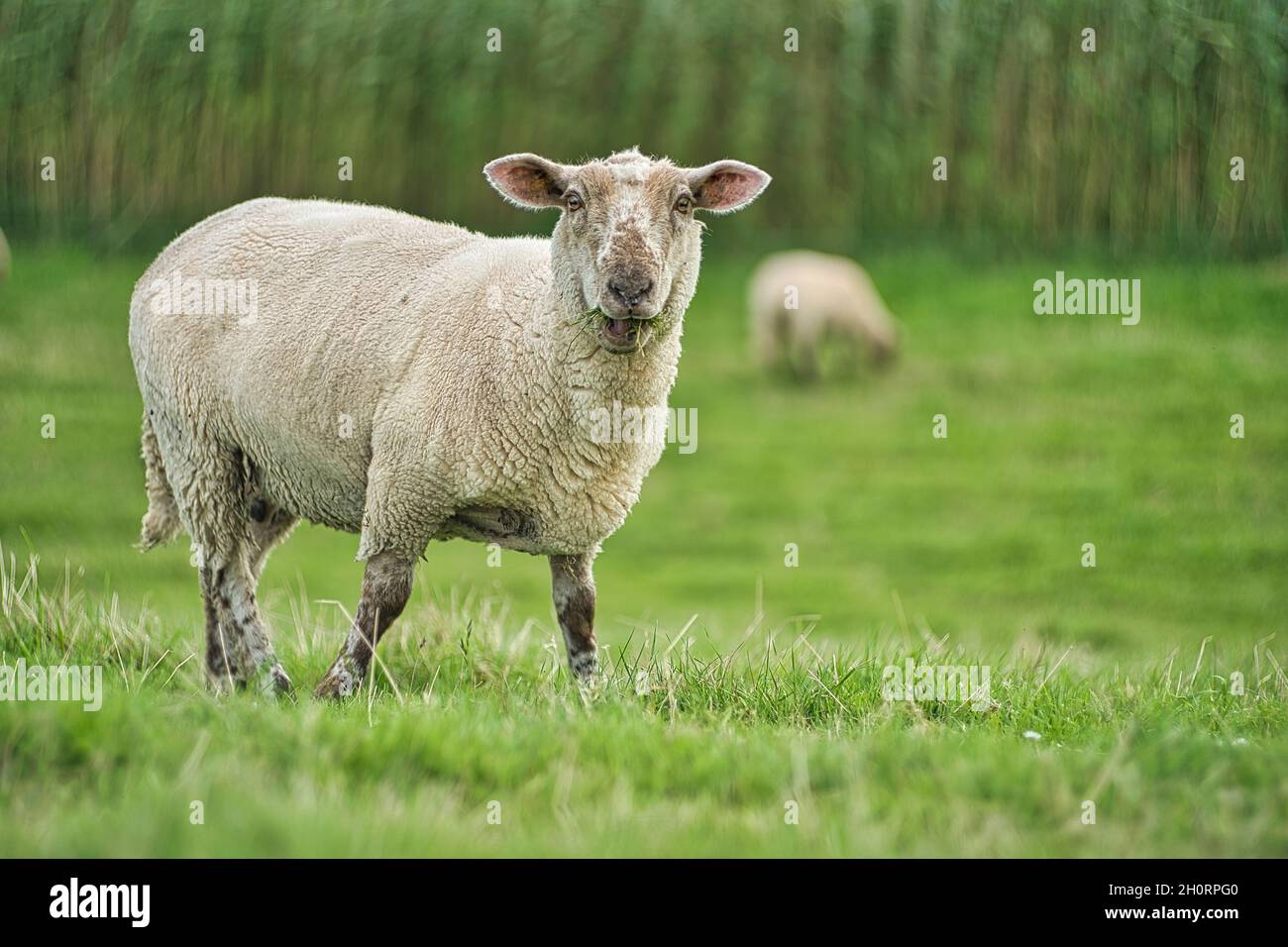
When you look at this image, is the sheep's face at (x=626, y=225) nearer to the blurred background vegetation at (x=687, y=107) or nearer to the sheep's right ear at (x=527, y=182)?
the sheep's right ear at (x=527, y=182)

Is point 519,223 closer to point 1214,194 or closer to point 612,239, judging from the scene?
point 1214,194

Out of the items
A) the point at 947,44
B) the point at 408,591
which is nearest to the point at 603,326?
the point at 408,591

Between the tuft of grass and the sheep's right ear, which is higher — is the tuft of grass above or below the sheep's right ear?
below

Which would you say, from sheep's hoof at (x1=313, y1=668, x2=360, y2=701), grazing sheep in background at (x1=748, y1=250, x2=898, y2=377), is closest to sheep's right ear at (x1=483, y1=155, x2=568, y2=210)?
sheep's hoof at (x1=313, y1=668, x2=360, y2=701)

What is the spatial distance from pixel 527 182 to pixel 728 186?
0.73m

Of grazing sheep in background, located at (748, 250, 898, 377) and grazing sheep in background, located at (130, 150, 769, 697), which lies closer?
grazing sheep in background, located at (130, 150, 769, 697)

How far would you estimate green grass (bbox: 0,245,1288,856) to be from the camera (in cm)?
400

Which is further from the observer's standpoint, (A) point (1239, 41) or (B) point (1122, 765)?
(A) point (1239, 41)

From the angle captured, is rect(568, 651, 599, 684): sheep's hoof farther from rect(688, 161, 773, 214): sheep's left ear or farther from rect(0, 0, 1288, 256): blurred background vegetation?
rect(0, 0, 1288, 256): blurred background vegetation

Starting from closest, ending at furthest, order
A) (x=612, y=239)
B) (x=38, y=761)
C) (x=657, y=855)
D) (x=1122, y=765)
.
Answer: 1. (x=657, y=855)
2. (x=38, y=761)
3. (x=1122, y=765)
4. (x=612, y=239)

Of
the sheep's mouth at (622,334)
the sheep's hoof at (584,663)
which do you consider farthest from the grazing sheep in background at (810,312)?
the sheep's mouth at (622,334)

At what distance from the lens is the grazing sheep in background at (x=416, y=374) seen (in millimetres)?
5262

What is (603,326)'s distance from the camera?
524 centimetres
